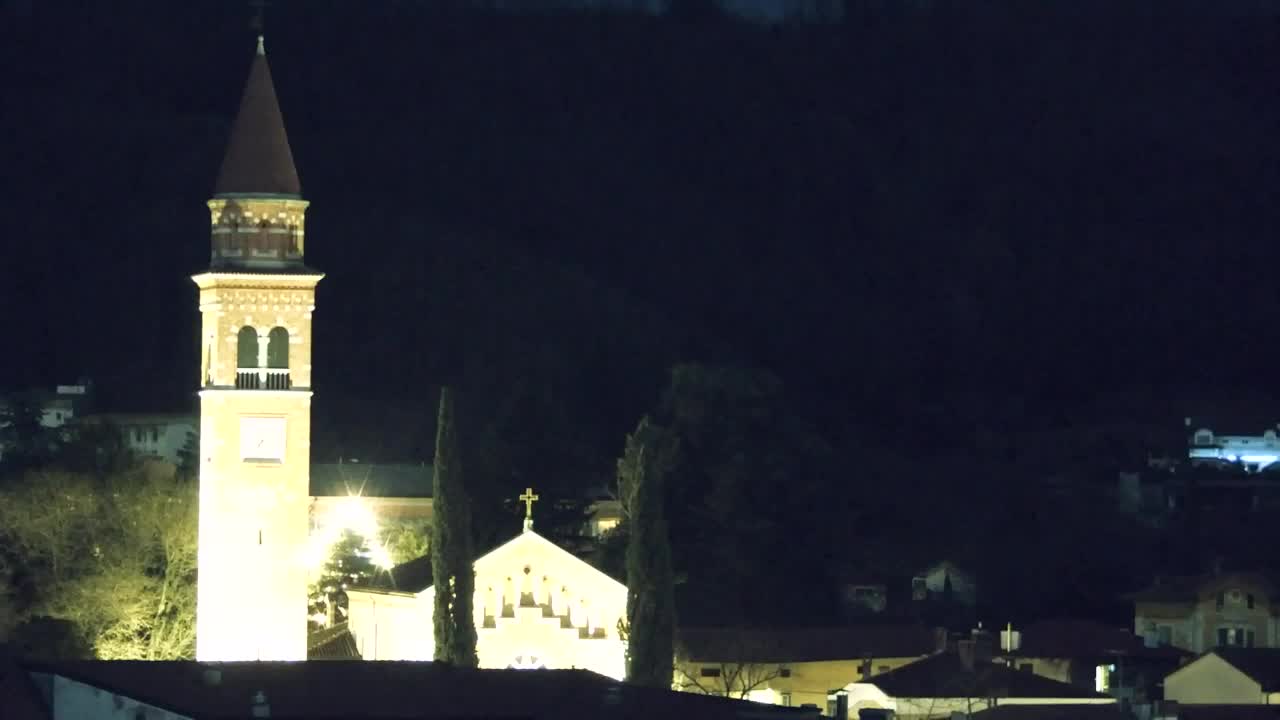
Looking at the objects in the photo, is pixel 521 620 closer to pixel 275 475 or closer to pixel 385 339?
pixel 275 475

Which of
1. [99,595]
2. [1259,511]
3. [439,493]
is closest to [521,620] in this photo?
[439,493]

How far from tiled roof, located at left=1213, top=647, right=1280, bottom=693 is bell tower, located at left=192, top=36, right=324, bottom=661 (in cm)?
2298

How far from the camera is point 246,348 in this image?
269 ft

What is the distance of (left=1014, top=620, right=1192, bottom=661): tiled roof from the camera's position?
3812 inches

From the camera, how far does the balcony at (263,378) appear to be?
8181 centimetres

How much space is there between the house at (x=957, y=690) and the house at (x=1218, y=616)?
27732mm

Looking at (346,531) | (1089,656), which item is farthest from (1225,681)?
(346,531)

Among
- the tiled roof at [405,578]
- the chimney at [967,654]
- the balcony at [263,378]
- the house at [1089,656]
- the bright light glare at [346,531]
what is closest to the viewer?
the chimney at [967,654]

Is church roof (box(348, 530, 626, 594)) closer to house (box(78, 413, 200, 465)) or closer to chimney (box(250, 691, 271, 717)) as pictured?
chimney (box(250, 691, 271, 717))

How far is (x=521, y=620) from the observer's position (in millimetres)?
83688

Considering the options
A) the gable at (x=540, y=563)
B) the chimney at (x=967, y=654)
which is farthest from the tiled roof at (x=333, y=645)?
the chimney at (x=967, y=654)

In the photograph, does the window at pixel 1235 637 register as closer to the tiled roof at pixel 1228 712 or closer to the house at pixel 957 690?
the house at pixel 957 690

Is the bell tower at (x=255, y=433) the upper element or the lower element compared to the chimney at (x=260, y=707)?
upper

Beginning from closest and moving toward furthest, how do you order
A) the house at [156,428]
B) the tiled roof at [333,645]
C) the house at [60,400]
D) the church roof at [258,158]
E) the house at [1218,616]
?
the church roof at [258,158] → the tiled roof at [333,645] → the house at [1218,616] → the house at [156,428] → the house at [60,400]
